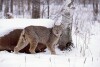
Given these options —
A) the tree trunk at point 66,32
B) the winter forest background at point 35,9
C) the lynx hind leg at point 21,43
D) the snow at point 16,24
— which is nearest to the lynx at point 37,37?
the lynx hind leg at point 21,43

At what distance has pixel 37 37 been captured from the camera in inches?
295

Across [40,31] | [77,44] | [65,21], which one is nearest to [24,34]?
[40,31]

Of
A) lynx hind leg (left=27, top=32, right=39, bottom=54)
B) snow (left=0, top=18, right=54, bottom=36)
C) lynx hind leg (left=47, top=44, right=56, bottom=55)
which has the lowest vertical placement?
lynx hind leg (left=47, top=44, right=56, bottom=55)

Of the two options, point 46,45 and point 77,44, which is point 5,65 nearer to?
point 46,45

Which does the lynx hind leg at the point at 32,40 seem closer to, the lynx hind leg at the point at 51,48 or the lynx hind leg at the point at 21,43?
the lynx hind leg at the point at 21,43

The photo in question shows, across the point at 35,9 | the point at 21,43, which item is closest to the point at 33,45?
the point at 21,43

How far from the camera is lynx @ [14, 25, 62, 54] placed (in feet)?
24.2

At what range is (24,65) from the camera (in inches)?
211

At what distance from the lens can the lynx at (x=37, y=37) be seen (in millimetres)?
7375

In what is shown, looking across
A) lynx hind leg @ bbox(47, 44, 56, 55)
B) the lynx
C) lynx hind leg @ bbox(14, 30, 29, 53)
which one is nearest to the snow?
the lynx

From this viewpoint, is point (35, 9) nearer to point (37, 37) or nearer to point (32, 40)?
point (37, 37)

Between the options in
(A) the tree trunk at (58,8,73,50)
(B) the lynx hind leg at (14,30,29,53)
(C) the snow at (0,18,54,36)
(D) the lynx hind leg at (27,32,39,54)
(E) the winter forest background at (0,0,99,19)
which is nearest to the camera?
(D) the lynx hind leg at (27,32,39,54)

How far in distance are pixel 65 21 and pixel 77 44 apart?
961 millimetres

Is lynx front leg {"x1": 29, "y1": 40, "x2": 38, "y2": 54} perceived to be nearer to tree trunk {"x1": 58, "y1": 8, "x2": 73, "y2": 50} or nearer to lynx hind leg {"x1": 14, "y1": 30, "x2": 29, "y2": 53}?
lynx hind leg {"x1": 14, "y1": 30, "x2": 29, "y2": 53}
